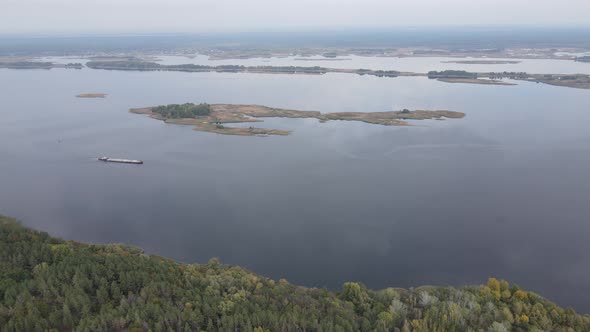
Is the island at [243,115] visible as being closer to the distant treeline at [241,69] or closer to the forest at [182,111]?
the forest at [182,111]

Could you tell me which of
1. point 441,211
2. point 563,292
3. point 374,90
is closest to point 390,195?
point 441,211

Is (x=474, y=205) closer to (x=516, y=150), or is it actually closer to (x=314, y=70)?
(x=516, y=150)

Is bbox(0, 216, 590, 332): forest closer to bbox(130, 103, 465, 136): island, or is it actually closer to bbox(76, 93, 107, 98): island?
bbox(130, 103, 465, 136): island

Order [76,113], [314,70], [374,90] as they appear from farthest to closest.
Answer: [314,70]
[374,90]
[76,113]

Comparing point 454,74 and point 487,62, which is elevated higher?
point 487,62

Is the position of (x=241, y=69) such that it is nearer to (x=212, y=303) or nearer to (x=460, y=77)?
(x=460, y=77)

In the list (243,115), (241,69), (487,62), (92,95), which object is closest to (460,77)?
(487,62)
